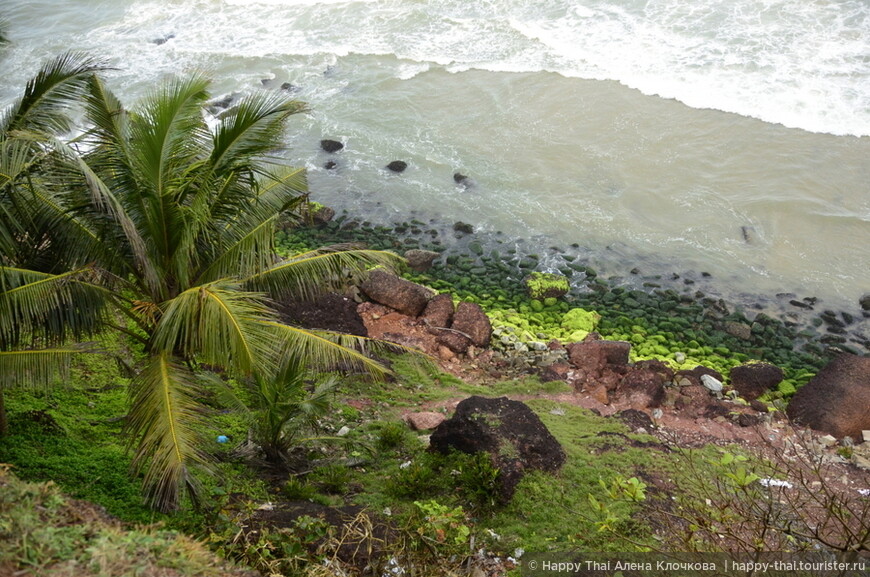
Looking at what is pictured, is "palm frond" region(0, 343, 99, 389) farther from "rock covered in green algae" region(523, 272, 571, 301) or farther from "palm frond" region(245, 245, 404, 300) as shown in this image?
"rock covered in green algae" region(523, 272, 571, 301)

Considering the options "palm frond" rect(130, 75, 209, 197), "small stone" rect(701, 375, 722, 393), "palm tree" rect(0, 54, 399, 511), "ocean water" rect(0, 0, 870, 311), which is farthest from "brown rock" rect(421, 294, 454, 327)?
"palm frond" rect(130, 75, 209, 197)

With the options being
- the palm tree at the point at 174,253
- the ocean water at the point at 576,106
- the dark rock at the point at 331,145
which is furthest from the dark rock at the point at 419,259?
the palm tree at the point at 174,253

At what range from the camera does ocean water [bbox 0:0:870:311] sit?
18.4 m

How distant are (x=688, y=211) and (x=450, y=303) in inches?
293

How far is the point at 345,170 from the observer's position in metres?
20.9

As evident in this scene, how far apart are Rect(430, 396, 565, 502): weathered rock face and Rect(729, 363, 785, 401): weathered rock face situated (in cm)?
537

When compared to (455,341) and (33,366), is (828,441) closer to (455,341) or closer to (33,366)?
(455,341)

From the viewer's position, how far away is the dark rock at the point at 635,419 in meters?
11.6

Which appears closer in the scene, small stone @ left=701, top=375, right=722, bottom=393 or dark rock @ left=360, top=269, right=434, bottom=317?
small stone @ left=701, top=375, right=722, bottom=393

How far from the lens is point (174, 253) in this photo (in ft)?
27.2

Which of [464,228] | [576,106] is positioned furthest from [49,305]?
[576,106]

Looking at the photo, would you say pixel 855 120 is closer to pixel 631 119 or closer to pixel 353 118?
pixel 631 119

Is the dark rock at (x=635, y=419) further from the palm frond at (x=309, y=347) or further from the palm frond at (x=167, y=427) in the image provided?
the palm frond at (x=167, y=427)

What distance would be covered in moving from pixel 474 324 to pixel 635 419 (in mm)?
3707
